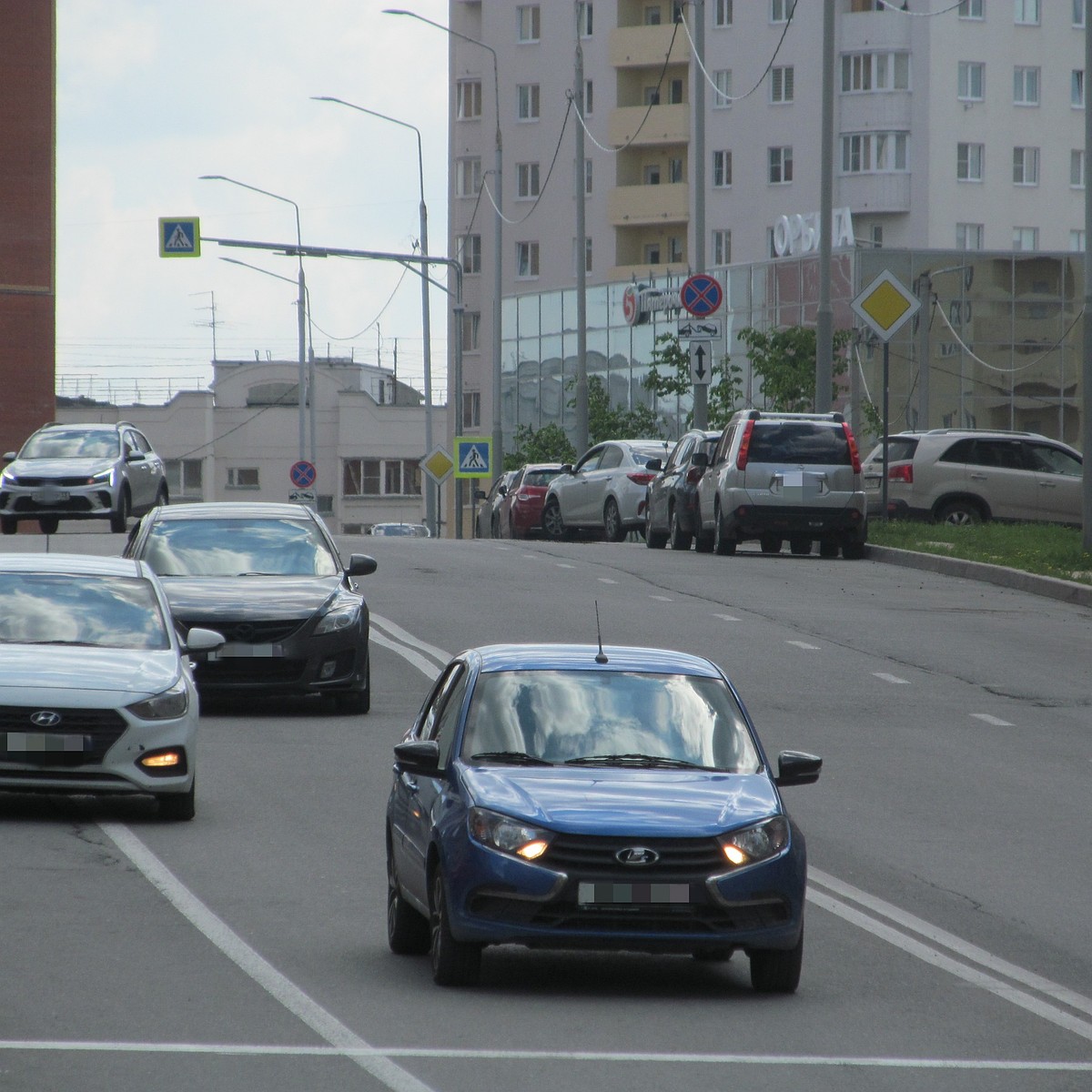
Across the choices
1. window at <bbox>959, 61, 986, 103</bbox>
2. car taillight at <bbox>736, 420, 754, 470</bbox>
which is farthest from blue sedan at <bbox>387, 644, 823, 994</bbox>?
window at <bbox>959, 61, 986, 103</bbox>

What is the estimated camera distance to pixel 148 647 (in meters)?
12.7

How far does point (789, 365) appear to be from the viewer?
175 ft

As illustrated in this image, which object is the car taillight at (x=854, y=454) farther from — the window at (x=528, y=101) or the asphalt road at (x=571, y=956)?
the window at (x=528, y=101)

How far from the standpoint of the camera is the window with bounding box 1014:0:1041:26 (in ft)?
274

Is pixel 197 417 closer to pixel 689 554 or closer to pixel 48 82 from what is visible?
pixel 48 82

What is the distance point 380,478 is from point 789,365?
2754 inches

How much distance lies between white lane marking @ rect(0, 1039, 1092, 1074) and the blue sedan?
2.49 ft

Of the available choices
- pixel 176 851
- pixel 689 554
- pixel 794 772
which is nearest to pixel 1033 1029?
pixel 794 772

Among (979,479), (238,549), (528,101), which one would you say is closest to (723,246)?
(528,101)

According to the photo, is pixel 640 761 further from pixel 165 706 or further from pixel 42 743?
pixel 42 743

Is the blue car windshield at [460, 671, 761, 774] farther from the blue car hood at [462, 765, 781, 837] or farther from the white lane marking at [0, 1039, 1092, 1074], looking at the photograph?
the white lane marking at [0, 1039, 1092, 1074]

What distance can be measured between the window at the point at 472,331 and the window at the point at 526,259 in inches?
179

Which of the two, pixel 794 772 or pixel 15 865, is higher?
pixel 794 772

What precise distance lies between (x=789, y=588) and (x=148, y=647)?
1471cm
